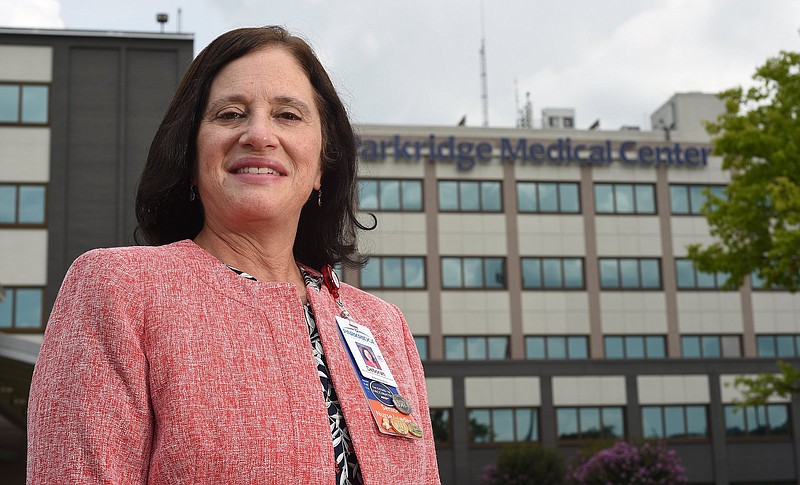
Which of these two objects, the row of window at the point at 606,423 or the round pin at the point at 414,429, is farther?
the row of window at the point at 606,423

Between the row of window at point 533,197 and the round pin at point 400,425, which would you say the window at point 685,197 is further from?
the round pin at point 400,425

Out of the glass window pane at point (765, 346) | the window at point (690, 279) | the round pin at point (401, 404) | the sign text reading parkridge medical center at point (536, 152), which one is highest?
the sign text reading parkridge medical center at point (536, 152)

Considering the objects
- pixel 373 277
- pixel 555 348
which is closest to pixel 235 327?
pixel 373 277

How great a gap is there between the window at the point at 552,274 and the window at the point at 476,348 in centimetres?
272

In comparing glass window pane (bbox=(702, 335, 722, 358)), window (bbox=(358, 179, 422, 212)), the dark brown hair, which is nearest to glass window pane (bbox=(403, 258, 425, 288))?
window (bbox=(358, 179, 422, 212))

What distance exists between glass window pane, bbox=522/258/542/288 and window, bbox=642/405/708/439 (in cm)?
695

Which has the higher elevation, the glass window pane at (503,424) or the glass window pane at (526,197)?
the glass window pane at (526,197)

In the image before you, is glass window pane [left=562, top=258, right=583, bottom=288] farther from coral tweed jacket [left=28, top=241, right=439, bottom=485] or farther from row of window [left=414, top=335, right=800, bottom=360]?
coral tweed jacket [left=28, top=241, right=439, bottom=485]

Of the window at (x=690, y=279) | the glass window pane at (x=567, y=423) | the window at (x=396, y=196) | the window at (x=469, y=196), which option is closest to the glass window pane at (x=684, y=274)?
the window at (x=690, y=279)

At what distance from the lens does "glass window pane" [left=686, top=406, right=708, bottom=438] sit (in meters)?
43.9

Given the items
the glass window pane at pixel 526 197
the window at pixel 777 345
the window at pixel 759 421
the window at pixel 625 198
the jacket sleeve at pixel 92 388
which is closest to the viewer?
the jacket sleeve at pixel 92 388

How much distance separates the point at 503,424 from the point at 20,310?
73.1ft

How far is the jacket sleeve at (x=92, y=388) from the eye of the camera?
5.96 ft

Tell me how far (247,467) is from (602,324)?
4347cm
